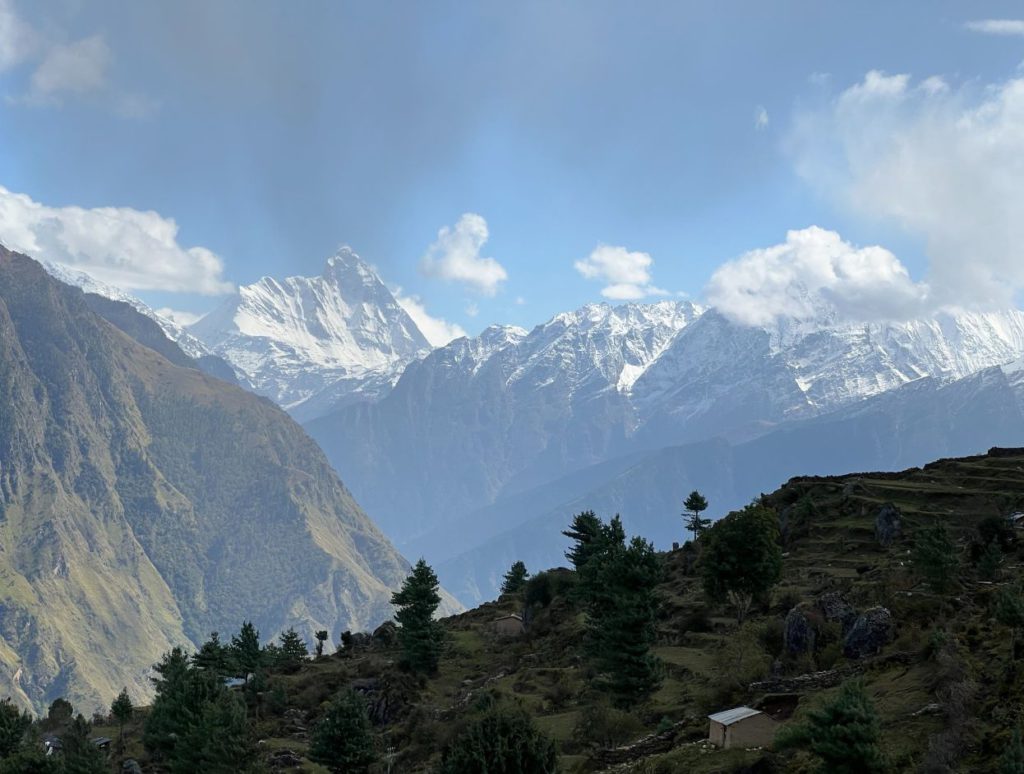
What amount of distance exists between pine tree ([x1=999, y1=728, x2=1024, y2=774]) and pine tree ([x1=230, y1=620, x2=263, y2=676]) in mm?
87097

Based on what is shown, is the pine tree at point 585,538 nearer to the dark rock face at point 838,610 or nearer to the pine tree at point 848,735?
the dark rock face at point 838,610

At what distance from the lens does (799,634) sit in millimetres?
60844

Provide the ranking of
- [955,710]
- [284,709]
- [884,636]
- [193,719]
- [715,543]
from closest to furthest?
1. [955,710]
2. [884,636]
3. [193,719]
4. [715,543]
5. [284,709]

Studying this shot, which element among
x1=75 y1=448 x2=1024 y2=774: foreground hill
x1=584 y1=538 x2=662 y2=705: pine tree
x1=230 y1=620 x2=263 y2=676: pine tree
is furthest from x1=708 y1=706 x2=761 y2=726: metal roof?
x1=230 y1=620 x2=263 y2=676: pine tree

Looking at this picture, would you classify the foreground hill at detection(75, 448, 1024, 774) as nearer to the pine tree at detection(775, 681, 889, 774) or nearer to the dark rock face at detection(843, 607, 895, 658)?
the dark rock face at detection(843, 607, 895, 658)

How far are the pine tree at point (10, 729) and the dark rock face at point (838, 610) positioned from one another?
63029 millimetres

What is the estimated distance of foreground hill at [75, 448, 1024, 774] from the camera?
134 ft

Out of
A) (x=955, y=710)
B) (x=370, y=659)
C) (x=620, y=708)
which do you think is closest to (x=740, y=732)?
(x=955, y=710)

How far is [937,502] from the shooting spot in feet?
349

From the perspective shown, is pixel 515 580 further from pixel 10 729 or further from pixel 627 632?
pixel 627 632

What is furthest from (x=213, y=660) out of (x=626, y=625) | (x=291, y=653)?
(x=626, y=625)

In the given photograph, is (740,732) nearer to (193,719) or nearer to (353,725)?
(353,725)

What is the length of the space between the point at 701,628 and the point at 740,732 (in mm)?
39340

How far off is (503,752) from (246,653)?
7098 centimetres
